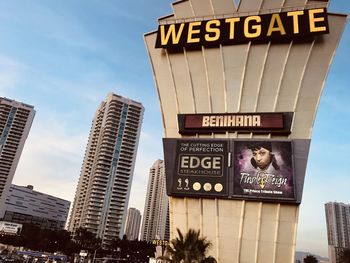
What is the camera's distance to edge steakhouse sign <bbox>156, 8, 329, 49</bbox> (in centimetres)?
3336

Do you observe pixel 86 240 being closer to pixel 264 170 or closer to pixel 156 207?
pixel 156 207

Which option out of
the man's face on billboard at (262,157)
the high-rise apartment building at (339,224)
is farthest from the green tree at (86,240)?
the high-rise apartment building at (339,224)

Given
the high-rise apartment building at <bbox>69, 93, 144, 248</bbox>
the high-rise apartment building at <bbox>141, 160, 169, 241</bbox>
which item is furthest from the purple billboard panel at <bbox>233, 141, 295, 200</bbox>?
the high-rise apartment building at <bbox>141, 160, 169, 241</bbox>

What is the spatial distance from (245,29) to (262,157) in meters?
14.9

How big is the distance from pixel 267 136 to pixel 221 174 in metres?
6.42

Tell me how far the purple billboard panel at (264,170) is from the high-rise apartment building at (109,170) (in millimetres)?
120729

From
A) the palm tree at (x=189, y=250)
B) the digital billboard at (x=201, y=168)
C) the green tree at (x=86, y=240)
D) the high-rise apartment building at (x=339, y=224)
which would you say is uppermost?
the high-rise apartment building at (x=339, y=224)

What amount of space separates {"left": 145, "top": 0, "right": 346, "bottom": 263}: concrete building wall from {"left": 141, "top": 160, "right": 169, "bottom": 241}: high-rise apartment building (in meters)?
149

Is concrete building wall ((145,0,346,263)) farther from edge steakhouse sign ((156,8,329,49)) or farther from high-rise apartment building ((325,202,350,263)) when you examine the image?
high-rise apartment building ((325,202,350,263))

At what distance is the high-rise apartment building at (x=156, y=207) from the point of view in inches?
7106

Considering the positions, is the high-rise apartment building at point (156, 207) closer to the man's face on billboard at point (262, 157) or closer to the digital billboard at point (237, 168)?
the digital billboard at point (237, 168)

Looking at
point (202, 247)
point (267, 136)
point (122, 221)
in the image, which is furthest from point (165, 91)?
point (122, 221)

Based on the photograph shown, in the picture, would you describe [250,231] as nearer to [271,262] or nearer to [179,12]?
[271,262]

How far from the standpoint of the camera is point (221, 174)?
3253cm
